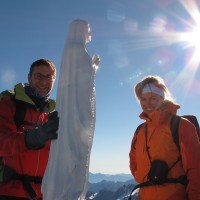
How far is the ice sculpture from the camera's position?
2711 millimetres

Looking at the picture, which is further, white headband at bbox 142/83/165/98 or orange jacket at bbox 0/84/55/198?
white headband at bbox 142/83/165/98

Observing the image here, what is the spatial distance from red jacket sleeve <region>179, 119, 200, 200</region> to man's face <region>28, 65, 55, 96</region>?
7.84ft

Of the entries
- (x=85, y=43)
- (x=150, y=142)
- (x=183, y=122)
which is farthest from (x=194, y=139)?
(x=85, y=43)

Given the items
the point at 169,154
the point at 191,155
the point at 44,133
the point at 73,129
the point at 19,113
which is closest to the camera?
the point at 73,129

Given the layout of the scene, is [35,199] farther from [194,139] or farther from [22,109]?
[194,139]

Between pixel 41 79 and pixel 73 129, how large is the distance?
311 centimetres

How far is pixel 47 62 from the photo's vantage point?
226 inches

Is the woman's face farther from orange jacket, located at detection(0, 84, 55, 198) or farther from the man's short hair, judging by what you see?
orange jacket, located at detection(0, 84, 55, 198)

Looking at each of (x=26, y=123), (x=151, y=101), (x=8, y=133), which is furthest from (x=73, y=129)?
(x=151, y=101)

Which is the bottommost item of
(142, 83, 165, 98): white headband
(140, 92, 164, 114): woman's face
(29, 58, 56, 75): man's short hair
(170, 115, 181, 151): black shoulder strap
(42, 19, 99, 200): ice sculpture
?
(42, 19, 99, 200): ice sculpture

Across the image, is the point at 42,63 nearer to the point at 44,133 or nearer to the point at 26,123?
the point at 26,123

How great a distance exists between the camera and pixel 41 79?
5.71 meters

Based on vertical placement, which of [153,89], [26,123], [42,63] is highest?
[42,63]

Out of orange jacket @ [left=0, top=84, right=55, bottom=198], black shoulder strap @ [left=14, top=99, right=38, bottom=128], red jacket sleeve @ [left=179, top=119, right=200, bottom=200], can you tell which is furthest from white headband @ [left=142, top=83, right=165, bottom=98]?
black shoulder strap @ [left=14, top=99, right=38, bottom=128]
